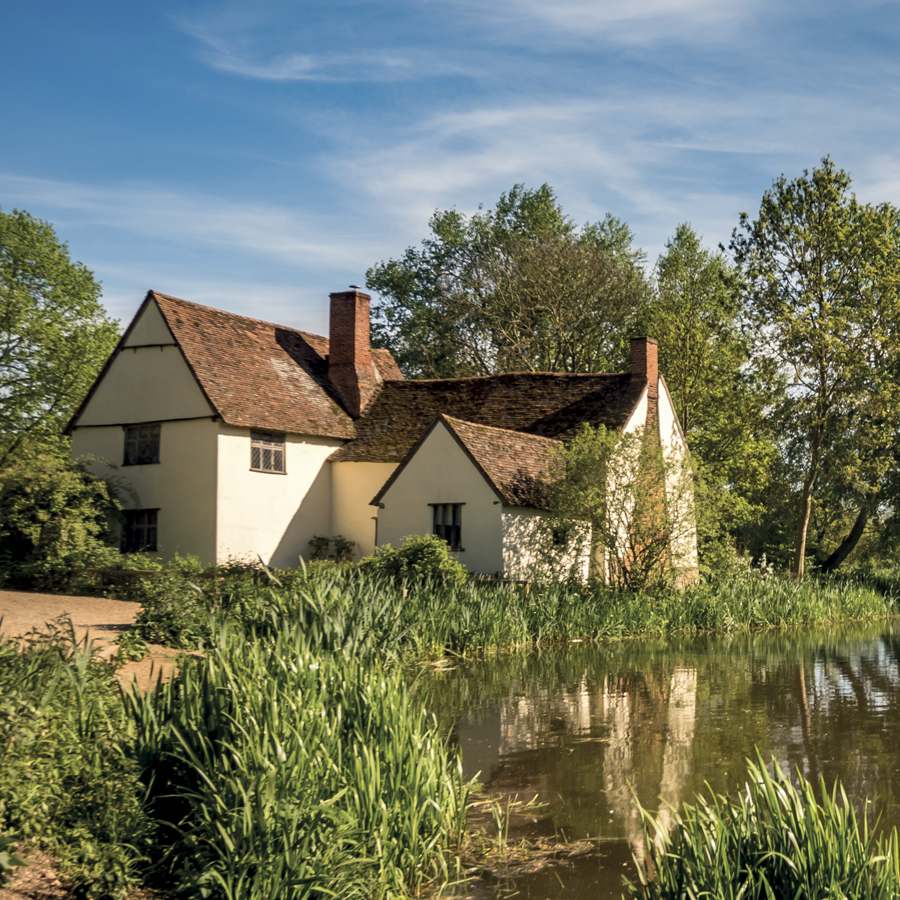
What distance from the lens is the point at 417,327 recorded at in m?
55.6

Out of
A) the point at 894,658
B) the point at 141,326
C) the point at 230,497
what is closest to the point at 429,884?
the point at 894,658

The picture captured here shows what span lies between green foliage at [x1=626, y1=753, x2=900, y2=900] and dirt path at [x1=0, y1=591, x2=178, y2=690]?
27.3 ft

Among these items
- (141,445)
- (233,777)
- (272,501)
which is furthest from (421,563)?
(233,777)

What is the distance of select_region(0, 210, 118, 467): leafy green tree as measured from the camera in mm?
41438

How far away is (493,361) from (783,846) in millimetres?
45076

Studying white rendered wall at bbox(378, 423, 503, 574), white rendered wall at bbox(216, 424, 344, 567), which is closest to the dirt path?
white rendered wall at bbox(216, 424, 344, 567)

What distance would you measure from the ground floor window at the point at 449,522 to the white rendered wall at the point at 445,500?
0.16m

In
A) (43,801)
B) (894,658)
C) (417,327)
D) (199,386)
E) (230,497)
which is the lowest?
(894,658)

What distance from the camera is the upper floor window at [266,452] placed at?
96.9 ft

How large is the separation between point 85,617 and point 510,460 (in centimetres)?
1328

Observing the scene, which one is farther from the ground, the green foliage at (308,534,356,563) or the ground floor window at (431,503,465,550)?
the ground floor window at (431,503,465,550)

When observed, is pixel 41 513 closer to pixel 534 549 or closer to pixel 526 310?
pixel 534 549

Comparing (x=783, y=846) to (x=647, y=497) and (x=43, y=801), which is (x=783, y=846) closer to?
(x=43, y=801)

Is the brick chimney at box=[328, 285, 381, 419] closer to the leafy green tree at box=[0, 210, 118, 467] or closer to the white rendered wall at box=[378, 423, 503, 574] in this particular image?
the white rendered wall at box=[378, 423, 503, 574]
